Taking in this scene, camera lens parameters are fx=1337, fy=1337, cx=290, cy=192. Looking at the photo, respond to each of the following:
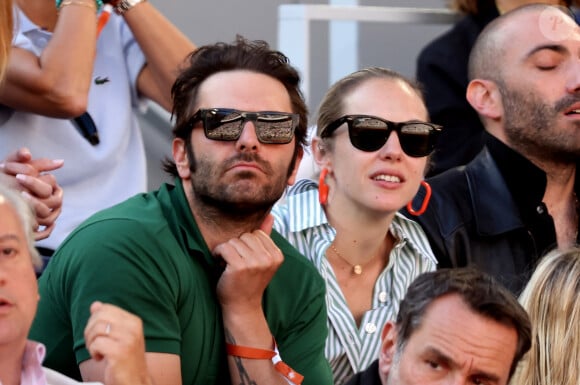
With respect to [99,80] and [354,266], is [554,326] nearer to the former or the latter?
[354,266]

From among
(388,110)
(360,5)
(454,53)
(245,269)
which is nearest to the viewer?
(245,269)

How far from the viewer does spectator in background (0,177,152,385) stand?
282 cm

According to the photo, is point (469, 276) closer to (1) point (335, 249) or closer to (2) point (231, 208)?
(2) point (231, 208)

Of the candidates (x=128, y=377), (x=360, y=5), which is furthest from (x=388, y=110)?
(x=360, y=5)

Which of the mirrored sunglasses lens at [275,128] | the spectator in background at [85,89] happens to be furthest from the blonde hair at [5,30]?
the mirrored sunglasses lens at [275,128]

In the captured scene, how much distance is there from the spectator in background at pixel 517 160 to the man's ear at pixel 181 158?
3.81 feet

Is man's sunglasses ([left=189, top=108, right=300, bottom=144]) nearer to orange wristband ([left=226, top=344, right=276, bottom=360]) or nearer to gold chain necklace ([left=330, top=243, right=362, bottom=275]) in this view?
orange wristband ([left=226, top=344, right=276, bottom=360])

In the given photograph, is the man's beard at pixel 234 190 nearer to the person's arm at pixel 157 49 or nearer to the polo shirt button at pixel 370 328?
the polo shirt button at pixel 370 328

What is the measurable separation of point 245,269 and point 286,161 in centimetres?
37

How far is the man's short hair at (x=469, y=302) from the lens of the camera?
332 centimetres

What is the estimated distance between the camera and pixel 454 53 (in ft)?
18.2

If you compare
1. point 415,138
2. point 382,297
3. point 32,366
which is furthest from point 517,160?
point 32,366

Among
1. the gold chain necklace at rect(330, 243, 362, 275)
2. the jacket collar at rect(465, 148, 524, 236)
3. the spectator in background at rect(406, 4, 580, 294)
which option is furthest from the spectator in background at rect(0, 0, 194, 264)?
the jacket collar at rect(465, 148, 524, 236)

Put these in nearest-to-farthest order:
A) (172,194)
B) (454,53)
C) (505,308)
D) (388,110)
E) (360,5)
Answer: (505,308) → (172,194) → (388,110) → (454,53) → (360,5)
